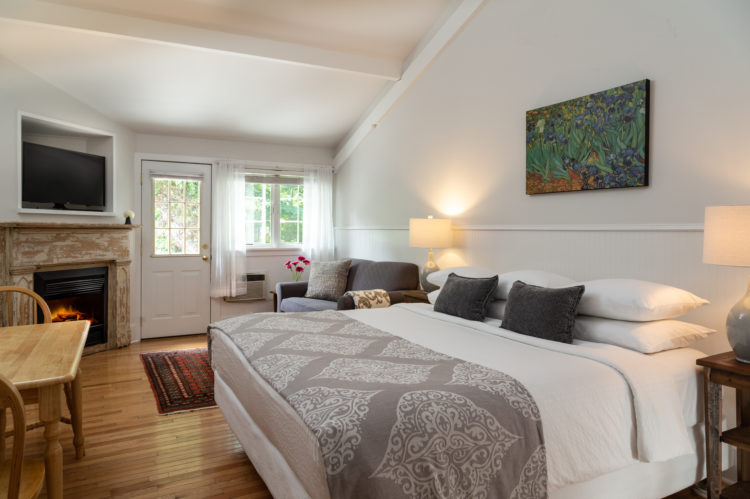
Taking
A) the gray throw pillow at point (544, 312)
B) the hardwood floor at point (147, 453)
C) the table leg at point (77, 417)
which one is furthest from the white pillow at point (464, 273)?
the table leg at point (77, 417)

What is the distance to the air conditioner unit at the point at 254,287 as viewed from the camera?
5.69m

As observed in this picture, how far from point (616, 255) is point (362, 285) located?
2.56 m

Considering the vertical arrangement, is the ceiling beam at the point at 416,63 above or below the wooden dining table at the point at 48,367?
above

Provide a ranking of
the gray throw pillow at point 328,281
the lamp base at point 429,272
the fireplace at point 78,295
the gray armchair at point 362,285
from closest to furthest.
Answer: the lamp base at point 429,272 < the fireplace at point 78,295 < the gray armchair at point 362,285 < the gray throw pillow at point 328,281

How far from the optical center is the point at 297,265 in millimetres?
5875

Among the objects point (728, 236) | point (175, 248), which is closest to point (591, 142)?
point (728, 236)

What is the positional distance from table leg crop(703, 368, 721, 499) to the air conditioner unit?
15.4 ft

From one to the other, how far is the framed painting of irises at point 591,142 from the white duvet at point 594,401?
3.43 ft

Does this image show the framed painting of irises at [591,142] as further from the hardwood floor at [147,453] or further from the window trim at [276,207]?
the window trim at [276,207]

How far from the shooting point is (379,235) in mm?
5094

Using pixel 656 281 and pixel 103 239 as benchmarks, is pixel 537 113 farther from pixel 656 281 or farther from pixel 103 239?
pixel 103 239

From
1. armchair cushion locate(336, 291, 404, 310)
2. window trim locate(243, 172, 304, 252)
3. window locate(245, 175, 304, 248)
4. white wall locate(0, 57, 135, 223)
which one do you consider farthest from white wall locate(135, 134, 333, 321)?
armchair cushion locate(336, 291, 404, 310)

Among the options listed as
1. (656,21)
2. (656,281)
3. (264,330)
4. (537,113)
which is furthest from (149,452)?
(656,21)

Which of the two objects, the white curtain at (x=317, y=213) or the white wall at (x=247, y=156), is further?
the white curtain at (x=317, y=213)
